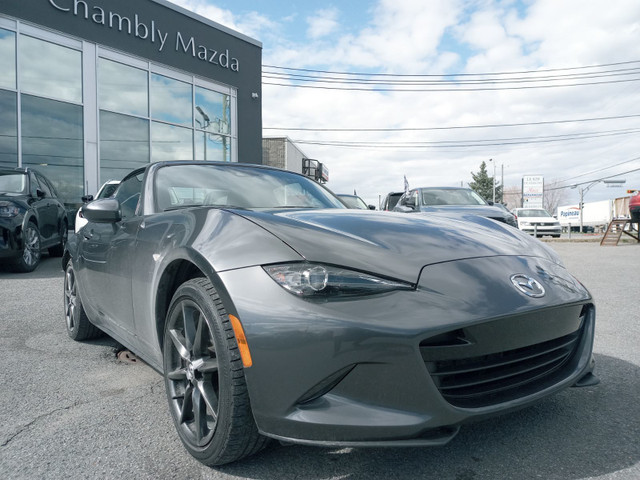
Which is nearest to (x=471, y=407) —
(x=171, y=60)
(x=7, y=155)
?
(x=7, y=155)

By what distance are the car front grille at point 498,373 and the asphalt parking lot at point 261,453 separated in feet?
0.95

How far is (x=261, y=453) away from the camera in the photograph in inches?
73.6

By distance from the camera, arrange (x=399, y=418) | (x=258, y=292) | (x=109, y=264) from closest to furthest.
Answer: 1. (x=399, y=418)
2. (x=258, y=292)
3. (x=109, y=264)

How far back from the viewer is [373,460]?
5.94 feet

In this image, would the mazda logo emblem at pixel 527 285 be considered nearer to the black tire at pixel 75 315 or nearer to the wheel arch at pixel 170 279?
the wheel arch at pixel 170 279

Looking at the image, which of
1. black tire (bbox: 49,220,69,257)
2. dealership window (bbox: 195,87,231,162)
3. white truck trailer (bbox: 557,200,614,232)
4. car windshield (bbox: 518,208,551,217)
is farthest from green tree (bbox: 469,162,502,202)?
black tire (bbox: 49,220,69,257)

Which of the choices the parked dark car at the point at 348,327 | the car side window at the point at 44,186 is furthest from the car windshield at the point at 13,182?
the parked dark car at the point at 348,327

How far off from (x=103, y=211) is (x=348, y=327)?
5.96 ft

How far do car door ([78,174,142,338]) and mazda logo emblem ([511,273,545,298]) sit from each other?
1.85 metres

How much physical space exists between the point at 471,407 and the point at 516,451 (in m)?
0.46

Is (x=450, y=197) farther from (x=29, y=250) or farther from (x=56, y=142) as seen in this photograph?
(x=56, y=142)

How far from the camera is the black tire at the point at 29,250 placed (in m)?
6.93

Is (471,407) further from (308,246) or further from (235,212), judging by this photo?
(235,212)

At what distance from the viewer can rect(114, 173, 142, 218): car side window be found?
2.91m
